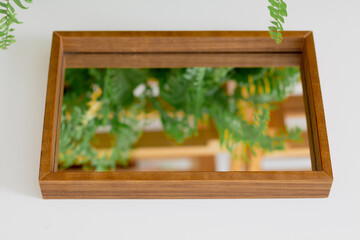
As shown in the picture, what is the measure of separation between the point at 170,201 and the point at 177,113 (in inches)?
32.1

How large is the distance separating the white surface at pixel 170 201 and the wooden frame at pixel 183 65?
0.03m

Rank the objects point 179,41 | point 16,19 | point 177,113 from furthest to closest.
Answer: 1. point 177,113
2. point 179,41
3. point 16,19

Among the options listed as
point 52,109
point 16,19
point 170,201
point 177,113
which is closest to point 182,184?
point 170,201

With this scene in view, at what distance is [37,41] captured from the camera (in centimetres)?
101

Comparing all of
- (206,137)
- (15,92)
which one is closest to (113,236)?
(15,92)

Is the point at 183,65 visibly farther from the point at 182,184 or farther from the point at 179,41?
the point at 182,184

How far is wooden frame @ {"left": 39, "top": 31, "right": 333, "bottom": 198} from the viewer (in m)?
0.82

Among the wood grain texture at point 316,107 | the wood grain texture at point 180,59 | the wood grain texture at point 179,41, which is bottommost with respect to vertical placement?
the wood grain texture at point 316,107

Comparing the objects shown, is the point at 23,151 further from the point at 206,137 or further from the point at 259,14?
the point at 206,137

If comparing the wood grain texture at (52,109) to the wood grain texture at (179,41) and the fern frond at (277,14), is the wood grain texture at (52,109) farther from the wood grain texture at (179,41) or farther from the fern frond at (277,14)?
the fern frond at (277,14)

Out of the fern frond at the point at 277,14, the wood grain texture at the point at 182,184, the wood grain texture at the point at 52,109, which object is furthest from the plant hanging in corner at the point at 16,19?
the wood grain texture at the point at 182,184

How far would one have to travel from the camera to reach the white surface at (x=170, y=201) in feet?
2.73

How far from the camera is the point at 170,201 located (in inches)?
33.7

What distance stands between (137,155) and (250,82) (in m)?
0.88
